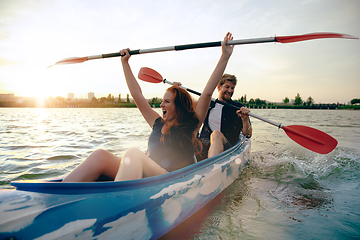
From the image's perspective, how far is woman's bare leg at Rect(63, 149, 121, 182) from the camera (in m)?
1.49

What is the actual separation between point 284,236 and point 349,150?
19.7 ft

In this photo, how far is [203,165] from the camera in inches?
90.7

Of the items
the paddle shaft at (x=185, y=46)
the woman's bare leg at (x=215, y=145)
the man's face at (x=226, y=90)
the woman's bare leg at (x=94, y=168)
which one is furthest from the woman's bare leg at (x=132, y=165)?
the man's face at (x=226, y=90)

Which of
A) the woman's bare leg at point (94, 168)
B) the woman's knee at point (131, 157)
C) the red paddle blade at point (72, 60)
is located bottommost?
the woman's bare leg at point (94, 168)

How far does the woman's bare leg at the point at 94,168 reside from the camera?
1.49m

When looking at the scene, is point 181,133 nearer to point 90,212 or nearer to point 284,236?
point 90,212

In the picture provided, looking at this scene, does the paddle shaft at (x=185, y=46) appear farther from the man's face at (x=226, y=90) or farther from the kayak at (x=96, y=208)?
the kayak at (x=96, y=208)

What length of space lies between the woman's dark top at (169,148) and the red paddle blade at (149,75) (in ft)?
7.84

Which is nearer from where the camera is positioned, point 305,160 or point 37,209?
point 37,209

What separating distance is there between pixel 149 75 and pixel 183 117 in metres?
2.51

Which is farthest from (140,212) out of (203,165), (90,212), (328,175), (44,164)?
(328,175)

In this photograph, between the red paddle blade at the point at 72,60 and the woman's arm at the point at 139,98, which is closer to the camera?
the woman's arm at the point at 139,98

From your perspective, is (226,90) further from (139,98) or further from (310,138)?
(139,98)

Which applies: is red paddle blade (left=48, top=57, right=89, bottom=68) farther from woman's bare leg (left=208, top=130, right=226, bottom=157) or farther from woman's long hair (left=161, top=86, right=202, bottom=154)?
woman's bare leg (left=208, top=130, right=226, bottom=157)
